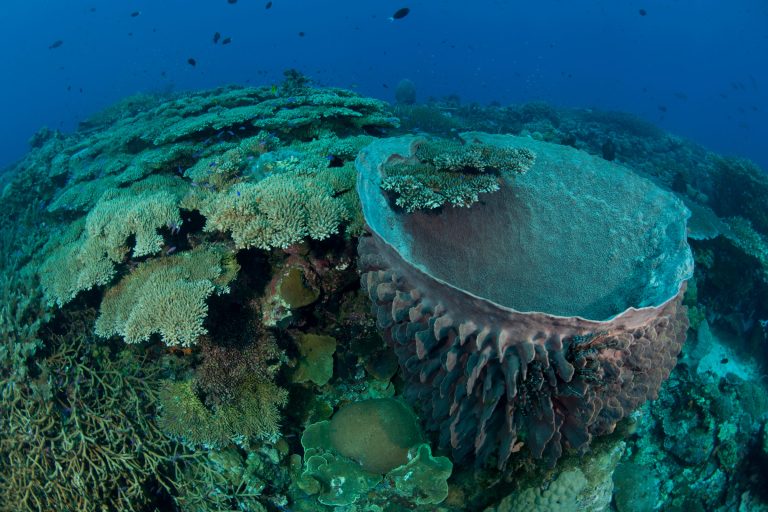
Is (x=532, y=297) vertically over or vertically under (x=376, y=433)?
over

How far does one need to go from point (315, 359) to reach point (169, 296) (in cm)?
124

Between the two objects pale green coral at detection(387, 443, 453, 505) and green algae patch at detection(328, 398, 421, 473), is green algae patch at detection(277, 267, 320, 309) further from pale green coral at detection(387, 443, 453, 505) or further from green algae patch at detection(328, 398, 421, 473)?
pale green coral at detection(387, 443, 453, 505)

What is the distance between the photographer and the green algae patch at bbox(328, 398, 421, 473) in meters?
2.99

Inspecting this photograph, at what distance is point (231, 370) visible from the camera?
3.12 meters

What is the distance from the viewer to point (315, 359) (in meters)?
3.40

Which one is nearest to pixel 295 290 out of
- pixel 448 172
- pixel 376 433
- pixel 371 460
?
pixel 376 433

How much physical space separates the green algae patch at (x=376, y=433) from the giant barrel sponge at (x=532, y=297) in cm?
19

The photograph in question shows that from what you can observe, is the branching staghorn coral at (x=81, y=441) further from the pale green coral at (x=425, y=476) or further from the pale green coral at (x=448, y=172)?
the pale green coral at (x=448, y=172)

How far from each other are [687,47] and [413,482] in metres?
152

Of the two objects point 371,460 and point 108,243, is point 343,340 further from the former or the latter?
point 108,243

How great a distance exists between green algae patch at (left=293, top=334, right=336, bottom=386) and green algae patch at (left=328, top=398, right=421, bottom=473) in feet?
1.07

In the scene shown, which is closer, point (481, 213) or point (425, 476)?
point (425, 476)

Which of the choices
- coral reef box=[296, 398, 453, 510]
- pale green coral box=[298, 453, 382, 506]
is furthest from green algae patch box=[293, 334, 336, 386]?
pale green coral box=[298, 453, 382, 506]

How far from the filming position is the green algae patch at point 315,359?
3.35m
